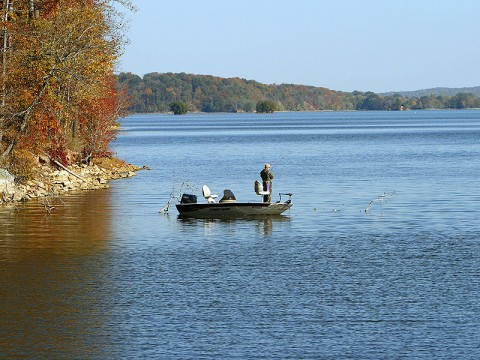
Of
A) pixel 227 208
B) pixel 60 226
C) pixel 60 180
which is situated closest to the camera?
pixel 60 226

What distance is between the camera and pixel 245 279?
26.7 metres

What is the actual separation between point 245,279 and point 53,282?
209 inches

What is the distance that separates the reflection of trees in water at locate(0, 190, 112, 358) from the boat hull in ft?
12.1

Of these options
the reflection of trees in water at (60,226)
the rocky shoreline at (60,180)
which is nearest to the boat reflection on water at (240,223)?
the reflection of trees in water at (60,226)

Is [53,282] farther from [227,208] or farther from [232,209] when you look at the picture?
[232,209]

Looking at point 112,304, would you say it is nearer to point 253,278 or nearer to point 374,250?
point 253,278

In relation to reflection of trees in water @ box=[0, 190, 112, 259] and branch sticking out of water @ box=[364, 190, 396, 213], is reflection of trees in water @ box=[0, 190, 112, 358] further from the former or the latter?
branch sticking out of water @ box=[364, 190, 396, 213]

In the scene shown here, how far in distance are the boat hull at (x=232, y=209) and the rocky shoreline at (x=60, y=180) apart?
10.5m

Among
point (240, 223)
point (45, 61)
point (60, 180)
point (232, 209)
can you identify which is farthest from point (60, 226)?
point (60, 180)

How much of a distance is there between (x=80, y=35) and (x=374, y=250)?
2093cm

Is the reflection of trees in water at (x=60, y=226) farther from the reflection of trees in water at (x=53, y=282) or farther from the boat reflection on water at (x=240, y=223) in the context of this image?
the boat reflection on water at (x=240, y=223)

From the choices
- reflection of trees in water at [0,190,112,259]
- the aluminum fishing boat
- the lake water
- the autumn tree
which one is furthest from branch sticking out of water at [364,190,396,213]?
the autumn tree

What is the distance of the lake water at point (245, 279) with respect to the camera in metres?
19.8

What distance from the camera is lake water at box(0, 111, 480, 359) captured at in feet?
65.0
